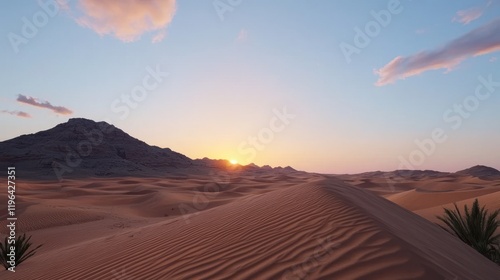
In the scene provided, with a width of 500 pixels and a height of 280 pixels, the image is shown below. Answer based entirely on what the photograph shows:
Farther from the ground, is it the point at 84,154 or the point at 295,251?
the point at 84,154

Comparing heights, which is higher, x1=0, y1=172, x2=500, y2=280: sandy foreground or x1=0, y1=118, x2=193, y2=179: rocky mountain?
x1=0, y1=118, x2=193, y2=179: rocky mountain

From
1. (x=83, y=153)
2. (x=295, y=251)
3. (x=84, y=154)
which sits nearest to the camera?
(x=295, y=251)

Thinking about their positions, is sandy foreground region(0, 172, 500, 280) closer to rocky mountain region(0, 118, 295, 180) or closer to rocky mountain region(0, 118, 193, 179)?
rocky mountain region(0, 118, 295, 180)

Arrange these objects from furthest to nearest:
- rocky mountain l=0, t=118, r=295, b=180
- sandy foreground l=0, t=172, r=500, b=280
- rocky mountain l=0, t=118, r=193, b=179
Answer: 1. rocky mountain l=0, t=118, r=193, b=179
2. rocky mountain l=0, t=118, r=295, b=180
3. sandy foreground l=0, t=172, r=500, b=280

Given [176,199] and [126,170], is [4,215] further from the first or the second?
[126,170]

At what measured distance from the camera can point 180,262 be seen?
3.54m

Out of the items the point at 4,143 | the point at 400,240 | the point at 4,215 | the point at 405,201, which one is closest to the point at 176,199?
the point at 4,215

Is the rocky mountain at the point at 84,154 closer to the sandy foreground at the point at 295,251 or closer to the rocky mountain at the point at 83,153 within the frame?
the rocky mountain at the point at 83,153

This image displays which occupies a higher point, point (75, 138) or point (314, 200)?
point (75, 138)

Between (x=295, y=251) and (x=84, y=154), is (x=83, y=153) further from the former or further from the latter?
(x=295, y=251)

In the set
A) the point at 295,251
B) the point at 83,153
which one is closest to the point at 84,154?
the point at 83,153

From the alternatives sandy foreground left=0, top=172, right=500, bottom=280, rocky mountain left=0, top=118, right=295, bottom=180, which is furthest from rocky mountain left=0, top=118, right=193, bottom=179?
sandy foreground left=0, top=172, right=500, bottom=280

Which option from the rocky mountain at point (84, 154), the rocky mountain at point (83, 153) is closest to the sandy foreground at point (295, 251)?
the rocky mountain at point (84, 154)

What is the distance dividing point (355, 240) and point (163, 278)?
202 centimetres
